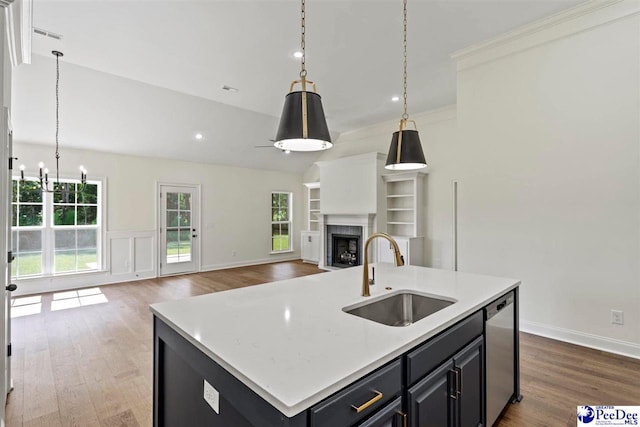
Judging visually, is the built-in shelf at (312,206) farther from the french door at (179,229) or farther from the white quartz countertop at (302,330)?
the white quartz countertop at (302,330)

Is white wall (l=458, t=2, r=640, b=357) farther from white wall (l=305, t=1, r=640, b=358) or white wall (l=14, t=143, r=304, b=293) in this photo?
white wall (l=14, t=143, r=304, b=293)

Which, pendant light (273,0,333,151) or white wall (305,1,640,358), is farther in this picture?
white wall (305,1,640,358)

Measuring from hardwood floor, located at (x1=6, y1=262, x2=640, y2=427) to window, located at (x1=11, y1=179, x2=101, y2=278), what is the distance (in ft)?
4.30

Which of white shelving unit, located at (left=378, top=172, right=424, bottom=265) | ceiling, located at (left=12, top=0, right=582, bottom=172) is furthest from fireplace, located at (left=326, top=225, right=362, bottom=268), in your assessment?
ceiling, located at (left=12, top=0, right=582, bottom=172)

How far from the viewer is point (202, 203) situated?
A: 7191mm

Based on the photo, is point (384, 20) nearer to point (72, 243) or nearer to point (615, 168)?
point (615, 168)

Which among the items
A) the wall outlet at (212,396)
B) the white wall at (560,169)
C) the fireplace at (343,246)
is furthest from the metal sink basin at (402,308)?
the fireplace at (343,246)

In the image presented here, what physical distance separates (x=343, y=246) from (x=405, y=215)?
1.63 metres

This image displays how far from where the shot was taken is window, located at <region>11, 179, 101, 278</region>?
5.18 metres

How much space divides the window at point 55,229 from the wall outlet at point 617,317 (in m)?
7.13

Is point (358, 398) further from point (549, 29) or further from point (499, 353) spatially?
point (549, 29)

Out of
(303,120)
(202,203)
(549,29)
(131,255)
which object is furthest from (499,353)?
(202,203)

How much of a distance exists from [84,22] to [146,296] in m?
3.88

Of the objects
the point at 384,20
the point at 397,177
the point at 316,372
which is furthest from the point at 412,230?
the point at 316,372
